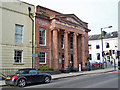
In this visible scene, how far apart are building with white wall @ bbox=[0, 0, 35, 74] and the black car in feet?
18.6

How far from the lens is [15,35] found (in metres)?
18.6

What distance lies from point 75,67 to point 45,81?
37.4ft

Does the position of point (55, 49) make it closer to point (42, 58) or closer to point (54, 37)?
point (54, 37)

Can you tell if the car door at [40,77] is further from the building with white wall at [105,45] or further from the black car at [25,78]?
the building with white wall at [105,45]

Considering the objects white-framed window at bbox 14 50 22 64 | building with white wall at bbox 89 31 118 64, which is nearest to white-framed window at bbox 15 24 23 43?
white-framed window at bbox 14 50 22 64

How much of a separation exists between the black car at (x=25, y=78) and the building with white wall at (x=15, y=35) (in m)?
5.68

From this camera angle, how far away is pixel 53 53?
21672 mm

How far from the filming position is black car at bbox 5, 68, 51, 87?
11.4 m

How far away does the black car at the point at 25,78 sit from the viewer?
37.5ft

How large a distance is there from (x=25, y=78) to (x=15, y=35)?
326 inches

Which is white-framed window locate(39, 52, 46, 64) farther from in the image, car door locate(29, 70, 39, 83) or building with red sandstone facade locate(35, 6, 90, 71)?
car door locate(29, 70, 39, 83)

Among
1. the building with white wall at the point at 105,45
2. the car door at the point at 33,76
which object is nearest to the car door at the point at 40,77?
the car door at the point at 33,76

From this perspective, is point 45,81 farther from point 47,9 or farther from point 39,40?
point 47,9

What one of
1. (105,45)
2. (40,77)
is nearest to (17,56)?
(40,77)
